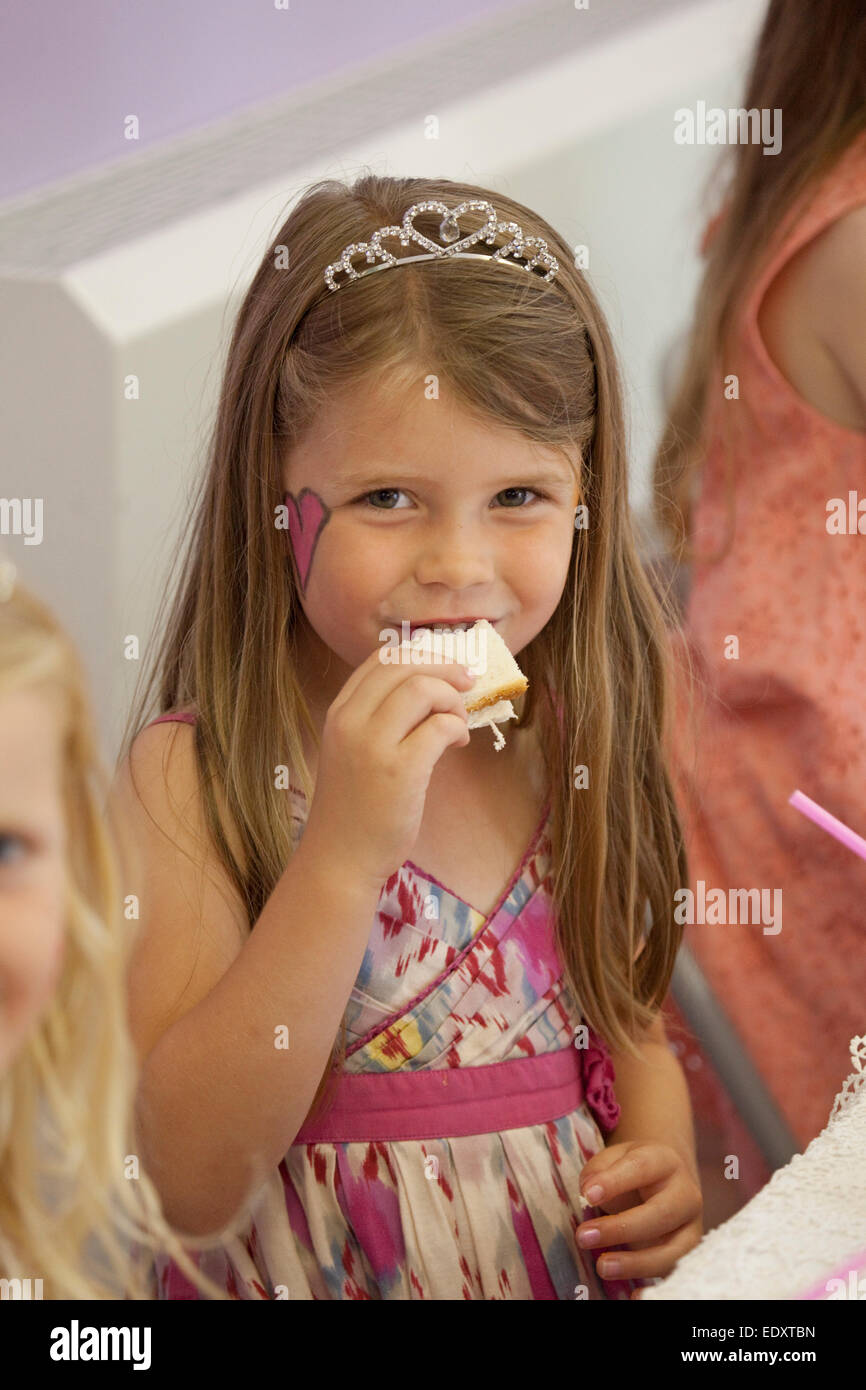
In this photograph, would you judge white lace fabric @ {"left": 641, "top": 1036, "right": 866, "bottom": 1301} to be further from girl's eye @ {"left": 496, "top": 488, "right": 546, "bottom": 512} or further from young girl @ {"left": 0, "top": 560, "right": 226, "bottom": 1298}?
girl's eye @ {"left": 496, "top": 488, "right": 546, "bottom": 512}

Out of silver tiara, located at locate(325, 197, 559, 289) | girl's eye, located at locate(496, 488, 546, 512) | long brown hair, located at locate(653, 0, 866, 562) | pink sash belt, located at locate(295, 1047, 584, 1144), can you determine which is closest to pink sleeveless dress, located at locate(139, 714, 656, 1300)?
pink sash belt, located at locate(295, 1047, 584, 1144)

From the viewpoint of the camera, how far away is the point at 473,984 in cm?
101

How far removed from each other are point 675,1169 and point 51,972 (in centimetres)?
60

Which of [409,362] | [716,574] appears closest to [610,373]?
[409,362]

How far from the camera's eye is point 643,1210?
1.01m

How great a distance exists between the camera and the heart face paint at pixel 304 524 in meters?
0.94

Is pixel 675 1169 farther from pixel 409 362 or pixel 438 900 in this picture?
pixel 409 362

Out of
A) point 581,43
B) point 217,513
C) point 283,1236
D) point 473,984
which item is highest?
point 581,43

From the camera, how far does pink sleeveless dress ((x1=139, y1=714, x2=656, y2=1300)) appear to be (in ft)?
3.18

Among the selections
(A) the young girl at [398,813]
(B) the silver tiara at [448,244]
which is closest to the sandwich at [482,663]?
(A) the young girl at [398,813]

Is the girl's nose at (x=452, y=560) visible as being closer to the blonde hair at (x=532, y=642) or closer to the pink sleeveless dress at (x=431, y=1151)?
the blonde hair at (x=532, y=642)

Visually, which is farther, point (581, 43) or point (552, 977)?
point (581, 43)

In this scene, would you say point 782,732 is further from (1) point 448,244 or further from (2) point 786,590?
(1) point 448,244

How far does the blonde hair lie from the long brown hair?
12.7 inches
